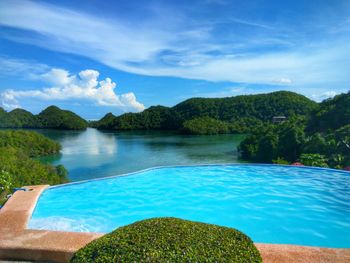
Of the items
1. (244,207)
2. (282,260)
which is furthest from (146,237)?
(244,207)

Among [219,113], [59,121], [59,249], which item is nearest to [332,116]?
[59,249]

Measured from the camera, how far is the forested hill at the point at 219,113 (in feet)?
221

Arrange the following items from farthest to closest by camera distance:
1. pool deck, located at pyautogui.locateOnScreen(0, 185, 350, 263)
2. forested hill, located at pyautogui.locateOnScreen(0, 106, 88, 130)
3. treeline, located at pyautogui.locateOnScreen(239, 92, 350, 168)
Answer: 1. forested hill, located at pyautogui.locateOnScreen(0, 106, 88, 130)
2. treeline, located at pyautogui.locateOnScreen(239, 92, 350, 168)
3. pool deck, located at pyautogui.locateOnScreen(0, 185, 350, 263)

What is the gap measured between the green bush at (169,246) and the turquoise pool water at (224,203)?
2.80m

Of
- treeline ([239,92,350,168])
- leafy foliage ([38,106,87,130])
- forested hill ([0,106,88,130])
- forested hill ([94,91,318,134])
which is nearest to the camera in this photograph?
treeline ([239,92,350,168])

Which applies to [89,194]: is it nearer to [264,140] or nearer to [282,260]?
[282,260]

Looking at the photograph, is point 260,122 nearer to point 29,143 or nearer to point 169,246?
point 29,143

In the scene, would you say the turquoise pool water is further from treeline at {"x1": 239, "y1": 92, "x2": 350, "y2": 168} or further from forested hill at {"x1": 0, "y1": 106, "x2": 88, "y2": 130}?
forested hill at {"x1": 0, "y1": 106, "x2": 88, "y2": 130}

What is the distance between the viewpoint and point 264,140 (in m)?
32.9

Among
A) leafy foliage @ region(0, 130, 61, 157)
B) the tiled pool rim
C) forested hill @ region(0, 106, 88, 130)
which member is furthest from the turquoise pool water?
forested hill @ region(0, 106, 88, 130)

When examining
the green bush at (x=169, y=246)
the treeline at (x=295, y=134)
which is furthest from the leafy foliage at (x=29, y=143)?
the green bush at (x=169, y=246)

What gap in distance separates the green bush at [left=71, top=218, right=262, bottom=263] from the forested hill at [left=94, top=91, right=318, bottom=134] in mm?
61550

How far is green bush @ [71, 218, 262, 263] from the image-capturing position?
197 cm

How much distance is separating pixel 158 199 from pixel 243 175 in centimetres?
321
